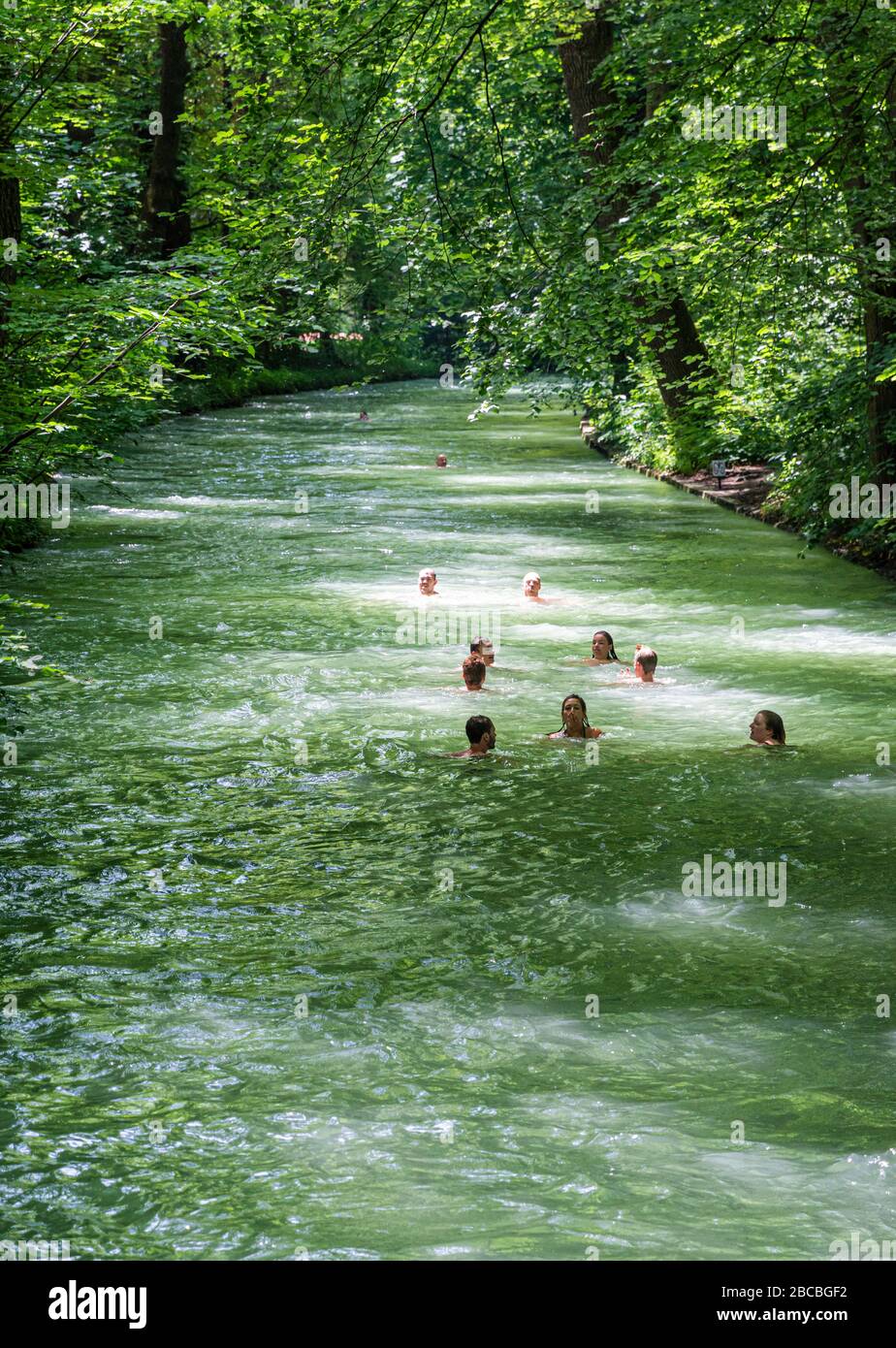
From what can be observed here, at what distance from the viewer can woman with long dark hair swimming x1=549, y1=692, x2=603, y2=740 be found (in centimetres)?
1364

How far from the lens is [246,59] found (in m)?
17.5

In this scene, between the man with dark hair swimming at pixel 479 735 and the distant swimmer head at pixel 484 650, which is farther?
the distant swimmer head at pixel 484 650

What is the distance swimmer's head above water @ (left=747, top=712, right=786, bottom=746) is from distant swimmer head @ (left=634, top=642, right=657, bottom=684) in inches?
98.8

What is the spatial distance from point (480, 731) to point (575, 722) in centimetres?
103

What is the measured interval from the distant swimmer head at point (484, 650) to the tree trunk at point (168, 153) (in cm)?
2809

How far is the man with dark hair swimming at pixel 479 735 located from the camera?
517 inches

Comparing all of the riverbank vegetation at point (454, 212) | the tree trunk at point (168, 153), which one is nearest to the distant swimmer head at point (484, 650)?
the riverbank vegetation at point (454, 212)

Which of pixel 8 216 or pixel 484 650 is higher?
pixel 8 216

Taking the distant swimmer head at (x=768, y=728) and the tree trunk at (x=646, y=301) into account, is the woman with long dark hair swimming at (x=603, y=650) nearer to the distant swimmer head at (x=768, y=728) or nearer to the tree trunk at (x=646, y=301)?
the distant swimmer head at (x=768, y=728)

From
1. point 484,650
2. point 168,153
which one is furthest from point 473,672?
point 168,153

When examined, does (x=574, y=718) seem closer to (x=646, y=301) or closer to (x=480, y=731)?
(x=480, y=731)

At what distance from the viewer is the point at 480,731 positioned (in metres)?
13.1

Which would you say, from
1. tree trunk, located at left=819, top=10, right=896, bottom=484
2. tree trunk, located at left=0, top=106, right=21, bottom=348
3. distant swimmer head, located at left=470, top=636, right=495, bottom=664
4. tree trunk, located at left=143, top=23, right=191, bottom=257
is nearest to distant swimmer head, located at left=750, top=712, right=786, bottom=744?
distant swimmer head, located at left=470, top=636, right=495, bottom=664

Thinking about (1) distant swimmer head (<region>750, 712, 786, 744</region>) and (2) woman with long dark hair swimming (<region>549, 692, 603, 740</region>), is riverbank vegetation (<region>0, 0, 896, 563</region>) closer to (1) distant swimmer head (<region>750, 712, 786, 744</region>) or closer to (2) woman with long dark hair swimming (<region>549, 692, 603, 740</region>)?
(2) woman with long dark hair swimming (<region>549, 692, 603, 740</region>)
